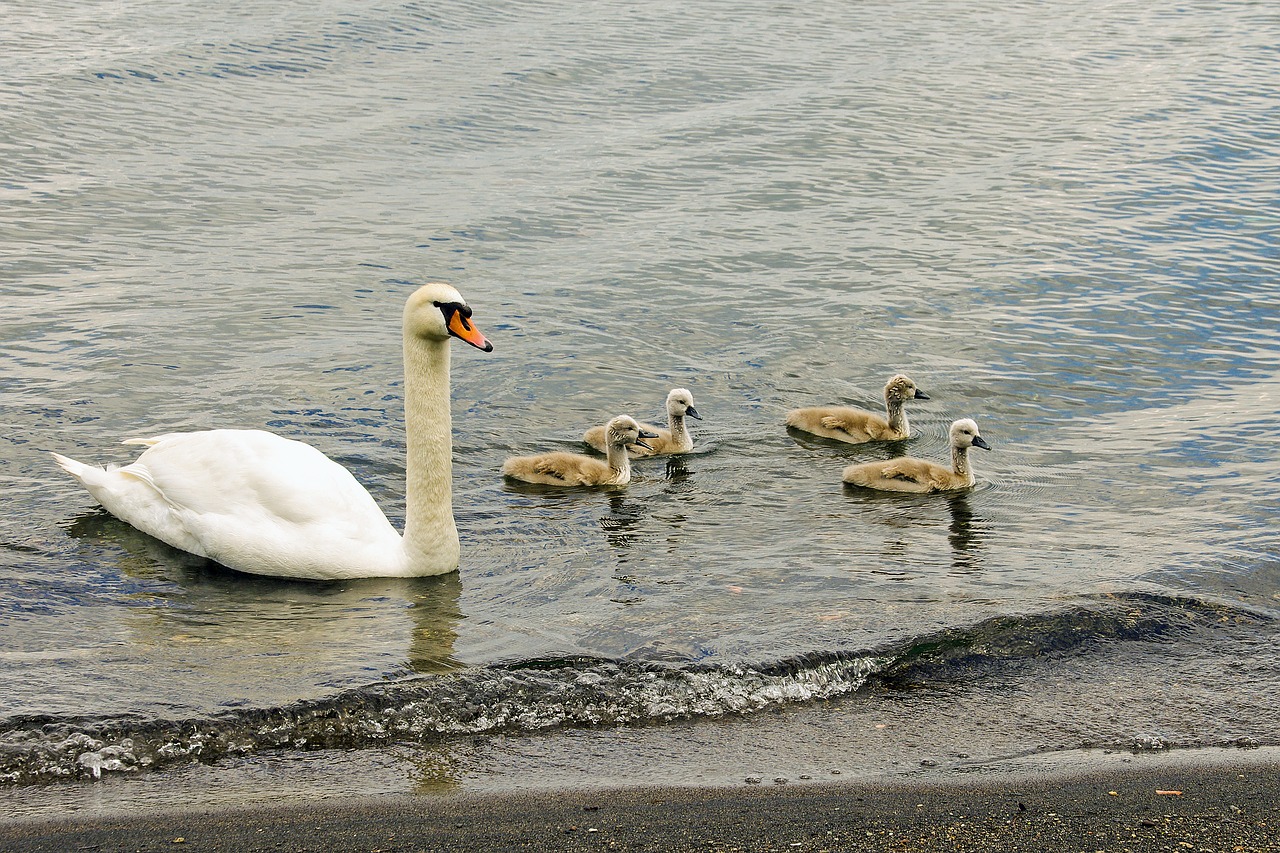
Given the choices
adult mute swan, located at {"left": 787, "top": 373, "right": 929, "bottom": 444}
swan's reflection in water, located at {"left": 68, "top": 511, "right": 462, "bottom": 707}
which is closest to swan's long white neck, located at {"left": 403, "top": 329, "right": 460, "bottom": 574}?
swan's reflection in water, located at {"left": 68, "top": 511, "right": 462, "bottom": 707}

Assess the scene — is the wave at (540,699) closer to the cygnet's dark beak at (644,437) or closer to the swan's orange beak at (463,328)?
the swan's orange beak at (463,328)

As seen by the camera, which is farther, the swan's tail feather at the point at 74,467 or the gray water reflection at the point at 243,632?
the swan's tail feather at the point at 74,467

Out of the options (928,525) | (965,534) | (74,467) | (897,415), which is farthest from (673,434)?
(74,467)

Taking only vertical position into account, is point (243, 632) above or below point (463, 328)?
below

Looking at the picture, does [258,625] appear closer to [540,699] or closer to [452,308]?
[540,699]

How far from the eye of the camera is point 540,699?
6.25 meters

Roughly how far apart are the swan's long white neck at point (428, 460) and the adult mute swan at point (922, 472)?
3.29 meters

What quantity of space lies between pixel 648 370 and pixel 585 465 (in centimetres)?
268

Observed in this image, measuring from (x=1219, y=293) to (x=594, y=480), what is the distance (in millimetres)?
8046

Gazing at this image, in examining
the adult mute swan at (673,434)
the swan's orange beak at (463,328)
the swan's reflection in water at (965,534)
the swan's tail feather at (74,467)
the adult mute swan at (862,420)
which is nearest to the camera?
the swan's orange beak at (463,328)

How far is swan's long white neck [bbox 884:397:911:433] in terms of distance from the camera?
11508 millimetres

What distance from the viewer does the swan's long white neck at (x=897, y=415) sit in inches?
453

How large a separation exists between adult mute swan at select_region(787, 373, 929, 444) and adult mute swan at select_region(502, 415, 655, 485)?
140 centimetres

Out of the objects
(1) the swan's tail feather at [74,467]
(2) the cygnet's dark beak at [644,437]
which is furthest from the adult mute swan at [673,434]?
(1) the swan's tail feather at [74,467]
